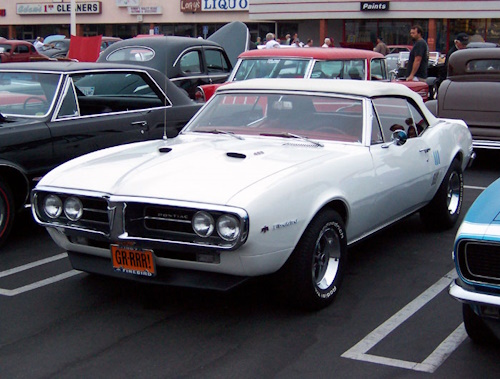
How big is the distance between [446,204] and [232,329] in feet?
9.93

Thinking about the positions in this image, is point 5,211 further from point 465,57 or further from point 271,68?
point 465,57

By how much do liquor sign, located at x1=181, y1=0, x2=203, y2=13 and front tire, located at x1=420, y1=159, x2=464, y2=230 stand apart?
4005 cm

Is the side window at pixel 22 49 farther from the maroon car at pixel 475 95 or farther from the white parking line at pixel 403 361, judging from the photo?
the white parking line at pixel 403 361

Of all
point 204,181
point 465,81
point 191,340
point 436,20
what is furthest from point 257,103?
point 436,20

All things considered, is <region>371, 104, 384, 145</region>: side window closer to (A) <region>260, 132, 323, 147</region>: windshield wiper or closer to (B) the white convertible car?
(B) the white convertible car

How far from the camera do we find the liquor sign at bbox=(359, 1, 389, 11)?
38.4m

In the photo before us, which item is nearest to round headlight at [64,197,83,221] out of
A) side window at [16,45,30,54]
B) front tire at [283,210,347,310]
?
front tire at [283,210,347,310]

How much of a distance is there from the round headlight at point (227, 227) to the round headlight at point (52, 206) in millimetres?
1189

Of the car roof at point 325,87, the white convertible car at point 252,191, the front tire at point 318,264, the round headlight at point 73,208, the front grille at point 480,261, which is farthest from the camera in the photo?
the car roof at point 325,87

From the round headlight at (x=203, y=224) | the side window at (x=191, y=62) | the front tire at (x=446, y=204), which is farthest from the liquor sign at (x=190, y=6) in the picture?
the round headlight at (x=203, y=224)

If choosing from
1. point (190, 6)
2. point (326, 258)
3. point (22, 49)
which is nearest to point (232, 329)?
point (326, 258)

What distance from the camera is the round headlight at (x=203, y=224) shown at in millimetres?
4246

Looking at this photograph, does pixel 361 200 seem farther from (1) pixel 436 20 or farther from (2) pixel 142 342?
(1) pixel 436 20

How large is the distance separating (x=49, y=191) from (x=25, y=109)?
2.45 metres
